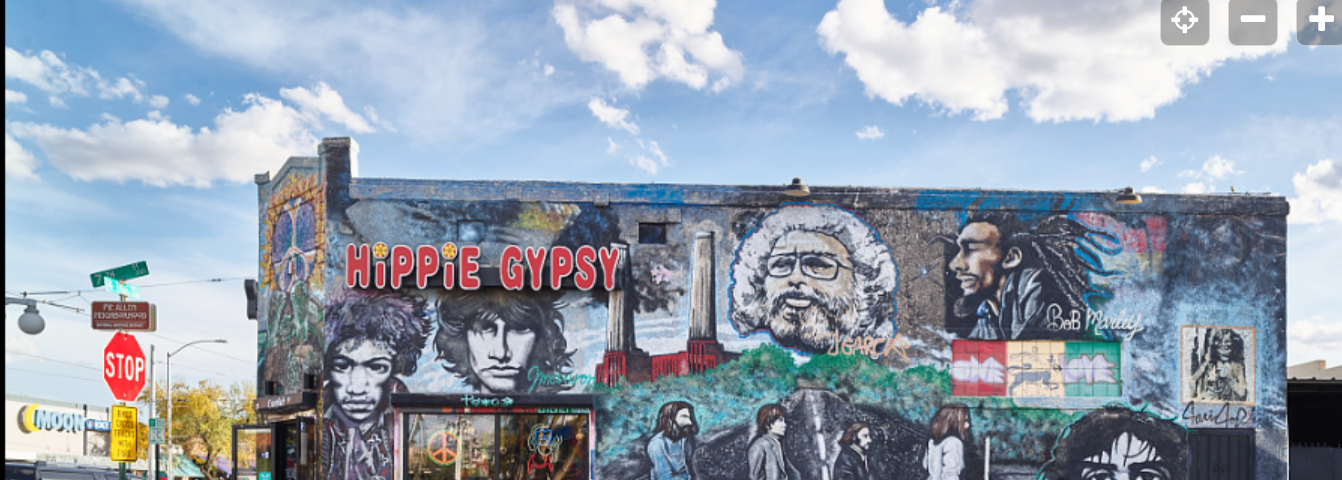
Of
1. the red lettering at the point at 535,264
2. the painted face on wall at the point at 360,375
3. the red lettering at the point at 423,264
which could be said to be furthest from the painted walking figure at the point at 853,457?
the painted face on wall at the point at 360,375

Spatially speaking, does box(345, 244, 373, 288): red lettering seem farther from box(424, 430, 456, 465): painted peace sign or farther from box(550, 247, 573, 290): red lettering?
box(550, 247, 573, 290): red lettering

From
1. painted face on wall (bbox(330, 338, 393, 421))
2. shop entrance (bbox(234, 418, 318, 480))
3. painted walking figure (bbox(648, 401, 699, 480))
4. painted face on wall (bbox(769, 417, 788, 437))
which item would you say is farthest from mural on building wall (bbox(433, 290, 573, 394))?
painted face on wall (bbox(769, 417, 788, 437))

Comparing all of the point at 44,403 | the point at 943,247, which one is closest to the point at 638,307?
the point at 943,247

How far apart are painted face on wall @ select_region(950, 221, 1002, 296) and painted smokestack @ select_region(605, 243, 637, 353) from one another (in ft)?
21.7

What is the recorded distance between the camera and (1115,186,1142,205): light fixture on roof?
19.3m

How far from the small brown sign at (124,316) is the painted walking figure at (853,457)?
12.9 meters

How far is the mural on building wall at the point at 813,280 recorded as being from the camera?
1894cm

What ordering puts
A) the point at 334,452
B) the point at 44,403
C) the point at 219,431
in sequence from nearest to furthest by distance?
the point at 334,452
the point at 44,403
the point at 219,431

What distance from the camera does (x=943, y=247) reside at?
1931 centimetres

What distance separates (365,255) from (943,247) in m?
11.5

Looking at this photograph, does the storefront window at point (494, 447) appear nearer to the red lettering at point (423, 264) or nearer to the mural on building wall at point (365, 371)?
the mural on building wall at point (365, 371)

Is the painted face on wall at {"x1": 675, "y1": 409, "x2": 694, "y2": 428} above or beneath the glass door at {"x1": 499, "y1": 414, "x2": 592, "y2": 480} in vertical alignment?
above

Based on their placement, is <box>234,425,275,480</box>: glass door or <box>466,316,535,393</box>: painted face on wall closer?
<box>466,316,535,393</box>: painted face on wall

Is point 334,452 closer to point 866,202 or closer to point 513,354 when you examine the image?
point 513,354
